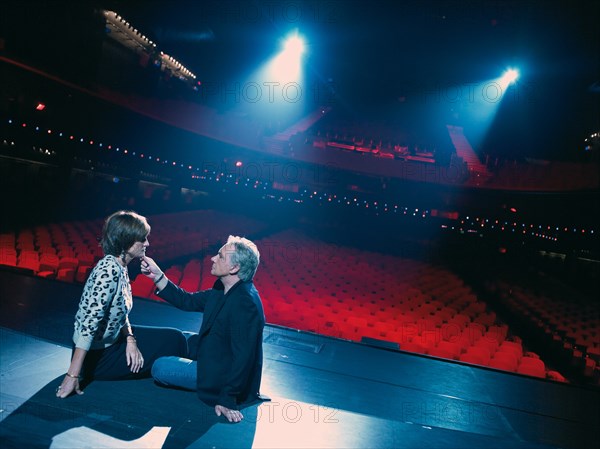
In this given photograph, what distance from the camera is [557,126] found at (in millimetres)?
13719

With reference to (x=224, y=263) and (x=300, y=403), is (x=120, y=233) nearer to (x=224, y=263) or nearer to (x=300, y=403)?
(x=224, y=263)

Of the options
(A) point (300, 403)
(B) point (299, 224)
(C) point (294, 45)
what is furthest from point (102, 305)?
(B) point (299, 224)

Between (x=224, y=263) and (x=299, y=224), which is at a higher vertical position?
(x=224, y=263)

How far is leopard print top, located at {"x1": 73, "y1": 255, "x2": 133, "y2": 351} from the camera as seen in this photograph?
1873mm

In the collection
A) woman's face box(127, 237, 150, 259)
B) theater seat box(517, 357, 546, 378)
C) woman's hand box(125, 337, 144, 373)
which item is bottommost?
theater seat box(517, 357, 546, 378)

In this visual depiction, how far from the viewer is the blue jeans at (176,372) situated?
2.15 m

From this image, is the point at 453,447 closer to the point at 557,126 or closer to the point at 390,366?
the point at 390,366

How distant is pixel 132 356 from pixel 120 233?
726 millimetres

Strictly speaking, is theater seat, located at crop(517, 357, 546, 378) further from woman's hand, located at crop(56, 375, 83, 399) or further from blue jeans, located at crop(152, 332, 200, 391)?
woman's hand, located at crop(56, 375, 83, 399)

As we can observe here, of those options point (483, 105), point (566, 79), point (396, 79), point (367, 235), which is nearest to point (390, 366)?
point (566, 79)

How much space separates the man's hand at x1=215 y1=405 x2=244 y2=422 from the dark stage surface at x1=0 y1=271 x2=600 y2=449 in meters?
0.05

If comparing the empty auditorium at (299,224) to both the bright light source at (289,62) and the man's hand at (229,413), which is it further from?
the bright light source at (289,62)

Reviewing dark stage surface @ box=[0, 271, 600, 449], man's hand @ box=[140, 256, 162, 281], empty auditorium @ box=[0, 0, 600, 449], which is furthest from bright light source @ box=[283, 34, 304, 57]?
man's hand @ box=[140, 256, 162, 281]

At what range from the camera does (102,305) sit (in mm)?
1891
